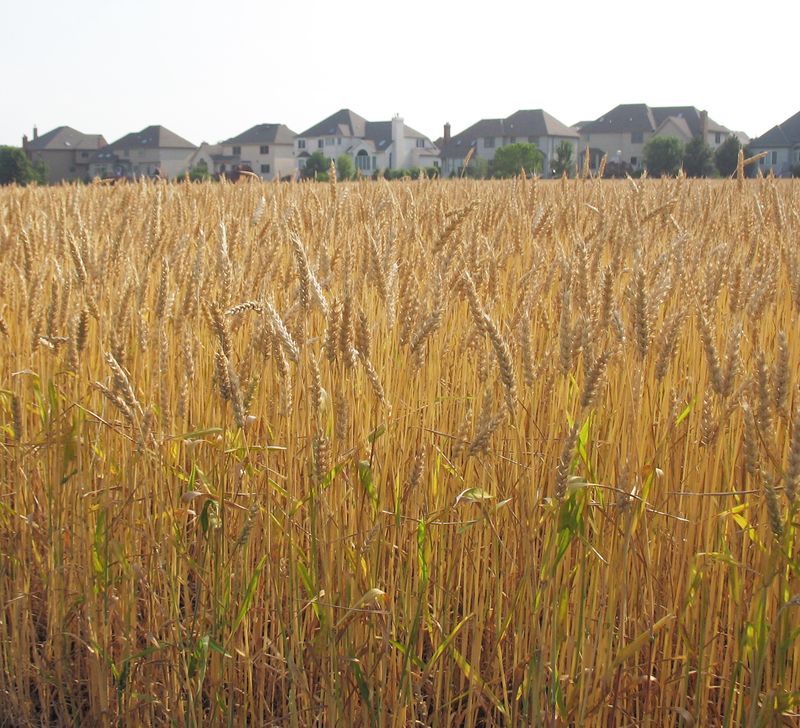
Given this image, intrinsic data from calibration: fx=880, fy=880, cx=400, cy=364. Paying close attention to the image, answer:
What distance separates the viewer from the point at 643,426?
171 centimetres

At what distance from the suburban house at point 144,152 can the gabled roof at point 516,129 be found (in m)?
20.3

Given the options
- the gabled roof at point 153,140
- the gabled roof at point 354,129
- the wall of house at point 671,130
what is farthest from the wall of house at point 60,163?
the wall of house at point 671,130

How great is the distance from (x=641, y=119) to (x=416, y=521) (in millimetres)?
67723

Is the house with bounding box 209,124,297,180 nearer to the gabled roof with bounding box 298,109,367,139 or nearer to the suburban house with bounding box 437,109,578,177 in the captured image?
the gabled roof with bounding box 298,109,367,139

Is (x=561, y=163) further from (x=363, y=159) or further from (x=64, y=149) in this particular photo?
(x=64, y=149)

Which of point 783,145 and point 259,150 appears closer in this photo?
point 783,145

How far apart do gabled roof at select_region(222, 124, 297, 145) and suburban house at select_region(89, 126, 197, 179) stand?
149 inches

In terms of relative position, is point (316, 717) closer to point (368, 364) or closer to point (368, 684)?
point (368, 684)

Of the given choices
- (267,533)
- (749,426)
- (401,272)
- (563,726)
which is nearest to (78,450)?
(267,533)

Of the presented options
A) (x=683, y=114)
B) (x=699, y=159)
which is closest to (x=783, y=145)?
(x=683, y=114)

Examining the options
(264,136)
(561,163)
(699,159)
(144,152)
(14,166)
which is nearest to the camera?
(561,163)

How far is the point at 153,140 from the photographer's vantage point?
217 feet

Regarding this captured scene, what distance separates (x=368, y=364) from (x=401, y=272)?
1.34 meters

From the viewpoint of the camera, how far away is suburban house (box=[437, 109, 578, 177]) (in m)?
64.2
